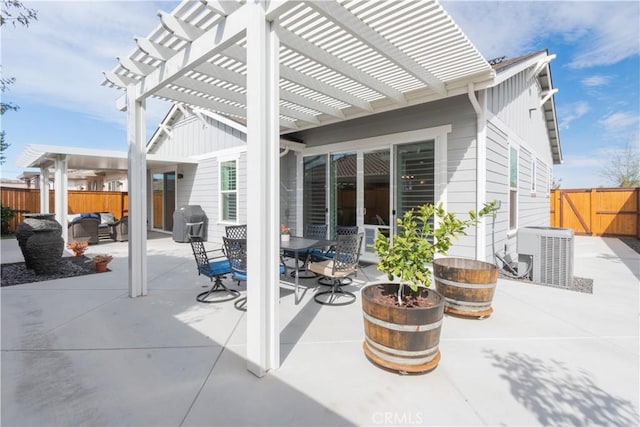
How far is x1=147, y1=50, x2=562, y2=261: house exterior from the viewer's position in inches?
188

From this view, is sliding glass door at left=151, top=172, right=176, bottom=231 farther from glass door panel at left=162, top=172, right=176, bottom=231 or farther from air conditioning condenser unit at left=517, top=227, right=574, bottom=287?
air conditioning condenser unit at left=517, top=227, right=574, bottom=287

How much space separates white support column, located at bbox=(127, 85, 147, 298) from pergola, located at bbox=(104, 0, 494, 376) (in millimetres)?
12

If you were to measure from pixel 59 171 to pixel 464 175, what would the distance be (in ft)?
30.9

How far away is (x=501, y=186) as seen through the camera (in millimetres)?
5336

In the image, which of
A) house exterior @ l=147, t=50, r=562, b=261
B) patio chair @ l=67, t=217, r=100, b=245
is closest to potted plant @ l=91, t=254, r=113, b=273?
house exterior @ l=147, t=50, r=562, b=261

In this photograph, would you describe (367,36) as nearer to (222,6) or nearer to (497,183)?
(222,6)

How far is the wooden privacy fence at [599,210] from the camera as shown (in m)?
10.5

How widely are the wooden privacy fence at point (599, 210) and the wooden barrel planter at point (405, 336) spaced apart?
1097 cm

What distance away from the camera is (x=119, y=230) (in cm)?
893

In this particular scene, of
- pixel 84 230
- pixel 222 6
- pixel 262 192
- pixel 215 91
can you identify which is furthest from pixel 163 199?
pixel 262 192

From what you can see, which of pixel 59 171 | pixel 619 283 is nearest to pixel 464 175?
pixel 619 283

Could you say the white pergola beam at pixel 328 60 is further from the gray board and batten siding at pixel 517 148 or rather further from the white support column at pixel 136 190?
the white support column at pixel 136 190

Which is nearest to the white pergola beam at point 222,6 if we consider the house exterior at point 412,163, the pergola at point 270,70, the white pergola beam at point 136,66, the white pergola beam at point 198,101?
the pergola at point 270,70

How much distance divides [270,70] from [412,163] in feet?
12.6
